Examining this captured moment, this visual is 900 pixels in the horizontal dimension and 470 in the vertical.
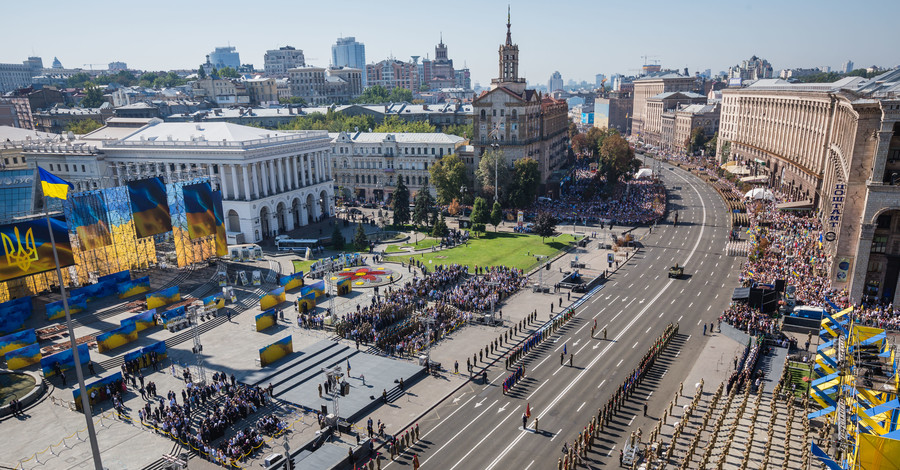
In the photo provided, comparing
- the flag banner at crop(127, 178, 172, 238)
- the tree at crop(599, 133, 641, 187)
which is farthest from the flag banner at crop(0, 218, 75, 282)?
the tree at crop(599, 133, 641, 187)

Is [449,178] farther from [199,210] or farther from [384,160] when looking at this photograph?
[199,210]

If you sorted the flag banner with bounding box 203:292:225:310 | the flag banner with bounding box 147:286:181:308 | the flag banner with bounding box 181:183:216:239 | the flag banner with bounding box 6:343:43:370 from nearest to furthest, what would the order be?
1. the flag banner with bounding box 6:343:43:370
2. the flag banner with bounding box 203:292:225:310
3. the flag banner with bounding box 147:286:181:308
4. the flag banner with bounding box 181:183:216:239

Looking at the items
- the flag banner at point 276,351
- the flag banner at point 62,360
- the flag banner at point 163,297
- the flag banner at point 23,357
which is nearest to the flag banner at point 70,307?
the flag banner at point 163,297

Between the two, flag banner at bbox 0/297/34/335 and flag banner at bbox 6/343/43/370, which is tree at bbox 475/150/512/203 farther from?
flag banner at bbox 6/343/43/370

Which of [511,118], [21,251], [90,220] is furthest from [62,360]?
[511,118]

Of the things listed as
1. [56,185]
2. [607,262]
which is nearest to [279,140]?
[607,262]

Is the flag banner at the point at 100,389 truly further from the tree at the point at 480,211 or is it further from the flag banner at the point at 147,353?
the tree at the point at 480,211
